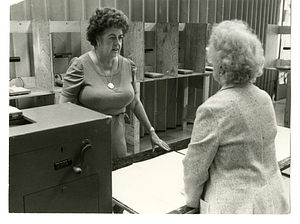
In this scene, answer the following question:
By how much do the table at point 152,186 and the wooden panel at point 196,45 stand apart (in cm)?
320

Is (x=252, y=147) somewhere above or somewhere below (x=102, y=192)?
above

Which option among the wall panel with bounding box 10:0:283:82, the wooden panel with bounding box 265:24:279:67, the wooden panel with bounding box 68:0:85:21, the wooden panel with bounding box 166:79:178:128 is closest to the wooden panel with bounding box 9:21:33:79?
the wall panel with bounding box 10:0:283:82

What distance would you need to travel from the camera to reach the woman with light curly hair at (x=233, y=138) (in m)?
1.26

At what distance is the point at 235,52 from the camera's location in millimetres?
1253

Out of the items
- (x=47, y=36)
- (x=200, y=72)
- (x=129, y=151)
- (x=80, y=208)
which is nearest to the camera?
(x=80, y=208)

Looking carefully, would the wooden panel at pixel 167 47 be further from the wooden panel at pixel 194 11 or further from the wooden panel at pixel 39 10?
the wooden panel at pixel 39 10

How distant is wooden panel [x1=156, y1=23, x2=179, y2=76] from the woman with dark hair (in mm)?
2325

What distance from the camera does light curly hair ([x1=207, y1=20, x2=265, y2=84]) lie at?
1.25 m

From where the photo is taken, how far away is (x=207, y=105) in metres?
1.27

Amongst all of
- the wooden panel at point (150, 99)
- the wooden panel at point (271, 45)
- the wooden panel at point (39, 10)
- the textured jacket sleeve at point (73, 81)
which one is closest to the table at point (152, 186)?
the textured jacket sleeve at point (73, 81)

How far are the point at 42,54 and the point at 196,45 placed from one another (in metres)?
2.32

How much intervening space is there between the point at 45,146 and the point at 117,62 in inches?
50.7
